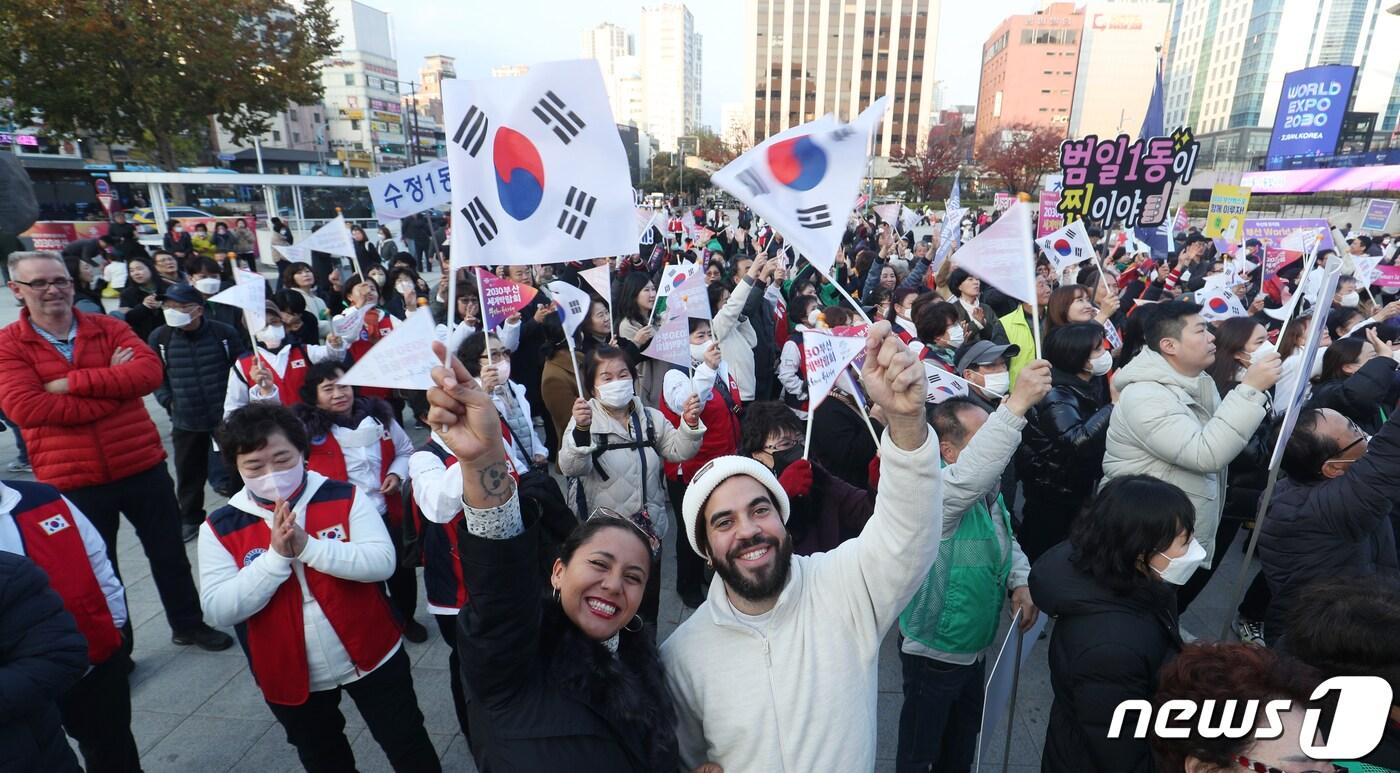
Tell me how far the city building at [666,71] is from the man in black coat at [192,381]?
15850cm

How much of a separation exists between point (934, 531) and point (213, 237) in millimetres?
20667

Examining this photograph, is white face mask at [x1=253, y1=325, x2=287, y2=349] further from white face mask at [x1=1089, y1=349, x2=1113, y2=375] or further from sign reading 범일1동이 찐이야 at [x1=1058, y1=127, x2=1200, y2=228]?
sign reading 범일1동이 찐이야 at [x1=1058, y1=127, x2=1200, y2=228]

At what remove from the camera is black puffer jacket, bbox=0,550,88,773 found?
1835 mm

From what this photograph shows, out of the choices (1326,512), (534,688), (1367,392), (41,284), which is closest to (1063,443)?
(1326,512)

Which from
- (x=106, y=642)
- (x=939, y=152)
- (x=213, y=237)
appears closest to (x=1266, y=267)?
(x=106, y=642)

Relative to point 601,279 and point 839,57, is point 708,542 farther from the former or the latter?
point 839,57

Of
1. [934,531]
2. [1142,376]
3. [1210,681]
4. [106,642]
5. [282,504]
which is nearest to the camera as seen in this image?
[1210,681]

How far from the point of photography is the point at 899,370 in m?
1.54

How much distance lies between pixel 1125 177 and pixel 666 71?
169340mm

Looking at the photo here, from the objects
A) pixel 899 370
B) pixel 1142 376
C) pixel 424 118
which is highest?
pixel 424 118

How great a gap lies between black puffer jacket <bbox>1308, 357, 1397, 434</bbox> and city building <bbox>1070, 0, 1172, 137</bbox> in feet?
333

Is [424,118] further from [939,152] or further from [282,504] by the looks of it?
[282,504]

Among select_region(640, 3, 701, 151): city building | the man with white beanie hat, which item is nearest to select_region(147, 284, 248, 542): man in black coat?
the man with white beanie hat

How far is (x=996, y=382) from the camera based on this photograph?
3965 millimetres
